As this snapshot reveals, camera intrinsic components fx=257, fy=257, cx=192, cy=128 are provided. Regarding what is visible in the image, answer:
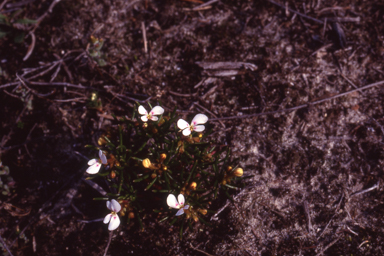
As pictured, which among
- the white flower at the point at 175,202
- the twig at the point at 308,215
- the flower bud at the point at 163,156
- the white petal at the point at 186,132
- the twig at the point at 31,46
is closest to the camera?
the white flower at the point at 175,202

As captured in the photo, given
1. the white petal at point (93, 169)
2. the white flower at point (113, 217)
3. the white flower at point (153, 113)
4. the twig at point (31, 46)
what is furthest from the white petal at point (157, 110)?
the twig at point (31, 46)

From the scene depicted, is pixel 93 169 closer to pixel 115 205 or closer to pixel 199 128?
pixel 115 205

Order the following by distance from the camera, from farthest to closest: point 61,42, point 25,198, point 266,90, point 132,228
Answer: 1. point 61,42
2. point 266,90
3. point 25,198
4. point 132,228

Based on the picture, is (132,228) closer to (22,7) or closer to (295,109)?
(295,109)

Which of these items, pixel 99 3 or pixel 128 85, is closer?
pixel 128 85

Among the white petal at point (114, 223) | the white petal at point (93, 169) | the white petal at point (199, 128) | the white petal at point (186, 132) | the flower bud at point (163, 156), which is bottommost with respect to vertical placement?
the white petal at point (114, 223)

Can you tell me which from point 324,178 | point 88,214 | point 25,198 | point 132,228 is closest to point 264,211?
point 324,178

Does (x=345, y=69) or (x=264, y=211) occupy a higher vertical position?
(x=345, y=69)

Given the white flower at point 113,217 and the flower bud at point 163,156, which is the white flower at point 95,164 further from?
the flower bud at point 163,156

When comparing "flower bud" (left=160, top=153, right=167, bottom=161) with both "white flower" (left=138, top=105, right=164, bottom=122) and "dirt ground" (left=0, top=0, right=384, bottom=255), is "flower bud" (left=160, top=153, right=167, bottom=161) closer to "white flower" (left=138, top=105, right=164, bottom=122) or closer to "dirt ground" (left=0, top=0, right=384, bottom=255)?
"white flower" (left=138, top=105, right=164, bottom=122)
